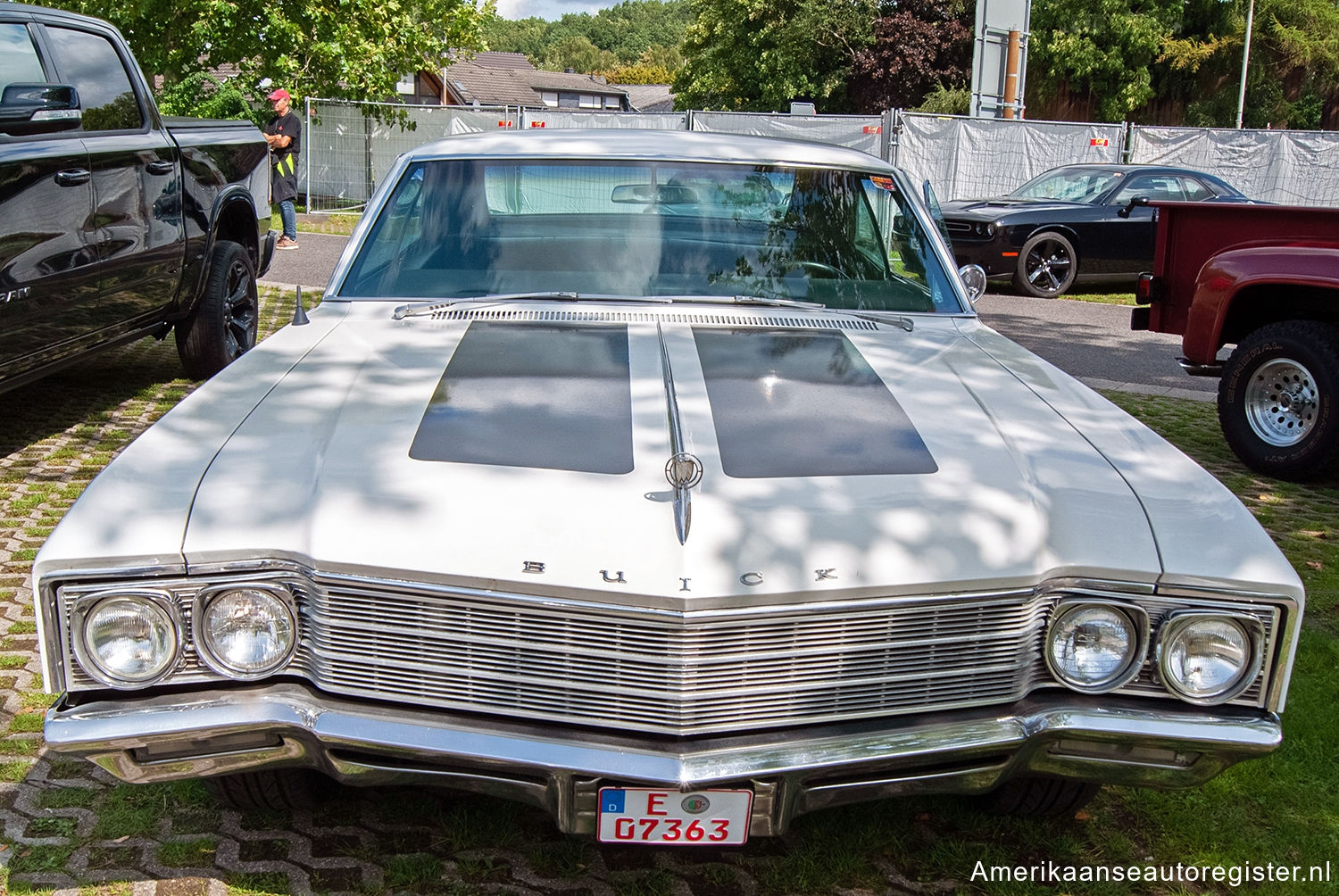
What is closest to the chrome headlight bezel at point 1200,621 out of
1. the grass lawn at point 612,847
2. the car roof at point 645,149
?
the grass lawn at point 612,847

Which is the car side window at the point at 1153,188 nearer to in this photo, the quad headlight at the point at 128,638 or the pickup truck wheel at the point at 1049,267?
the pickup truck wheel at the point at 1049,267

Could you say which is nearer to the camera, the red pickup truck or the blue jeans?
the red pickup truck

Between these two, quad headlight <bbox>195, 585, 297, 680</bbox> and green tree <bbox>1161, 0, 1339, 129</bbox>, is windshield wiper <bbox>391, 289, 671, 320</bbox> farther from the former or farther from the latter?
green tree <bbox>1161, 0, 1339, 129</bbox>

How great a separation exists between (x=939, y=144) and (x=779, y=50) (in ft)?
82.7

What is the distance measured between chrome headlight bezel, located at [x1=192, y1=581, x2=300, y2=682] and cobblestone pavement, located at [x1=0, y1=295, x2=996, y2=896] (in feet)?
1.94

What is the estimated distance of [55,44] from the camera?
5598mm

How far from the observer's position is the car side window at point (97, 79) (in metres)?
5.67

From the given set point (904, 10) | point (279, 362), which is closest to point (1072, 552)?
point (279, 362)

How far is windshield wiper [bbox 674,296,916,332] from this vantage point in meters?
3.65

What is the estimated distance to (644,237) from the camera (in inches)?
149

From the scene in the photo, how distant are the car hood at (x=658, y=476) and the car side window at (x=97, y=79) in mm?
3356

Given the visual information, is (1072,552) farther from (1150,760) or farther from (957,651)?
(1150,760)

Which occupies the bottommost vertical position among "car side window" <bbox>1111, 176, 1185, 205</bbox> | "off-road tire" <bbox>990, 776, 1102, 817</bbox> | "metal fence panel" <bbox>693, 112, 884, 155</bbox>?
"off-road tire" <bbox>990, 776, 1102, 817</bbox>

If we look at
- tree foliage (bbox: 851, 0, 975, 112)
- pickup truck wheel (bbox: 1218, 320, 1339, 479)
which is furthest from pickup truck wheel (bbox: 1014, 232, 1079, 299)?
tree foliage (bbox: 851, 0, 975, 112)
